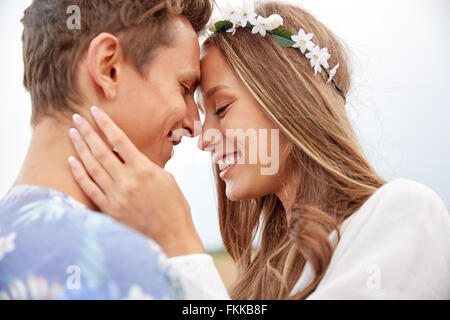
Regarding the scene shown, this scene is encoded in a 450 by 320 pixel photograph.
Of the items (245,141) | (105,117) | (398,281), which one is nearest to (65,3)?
(105,117)

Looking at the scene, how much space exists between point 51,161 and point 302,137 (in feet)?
2.70

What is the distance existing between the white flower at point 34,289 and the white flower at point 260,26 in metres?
1.14

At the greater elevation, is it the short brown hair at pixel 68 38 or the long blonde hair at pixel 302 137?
the short brown hair at pixel 68 38

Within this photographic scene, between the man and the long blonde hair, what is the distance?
0.77ft

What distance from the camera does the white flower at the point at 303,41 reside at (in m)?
1.71

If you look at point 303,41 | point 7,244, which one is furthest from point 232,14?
point 7,244

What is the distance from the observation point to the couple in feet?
3.15

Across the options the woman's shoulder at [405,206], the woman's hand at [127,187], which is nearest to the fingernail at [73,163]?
the woman's hand at [127,187]

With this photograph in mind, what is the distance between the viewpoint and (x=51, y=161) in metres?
1.17

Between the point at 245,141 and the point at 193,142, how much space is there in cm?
45

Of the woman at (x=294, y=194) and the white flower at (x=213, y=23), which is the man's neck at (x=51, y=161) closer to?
the woman at (x=294, y=194)
